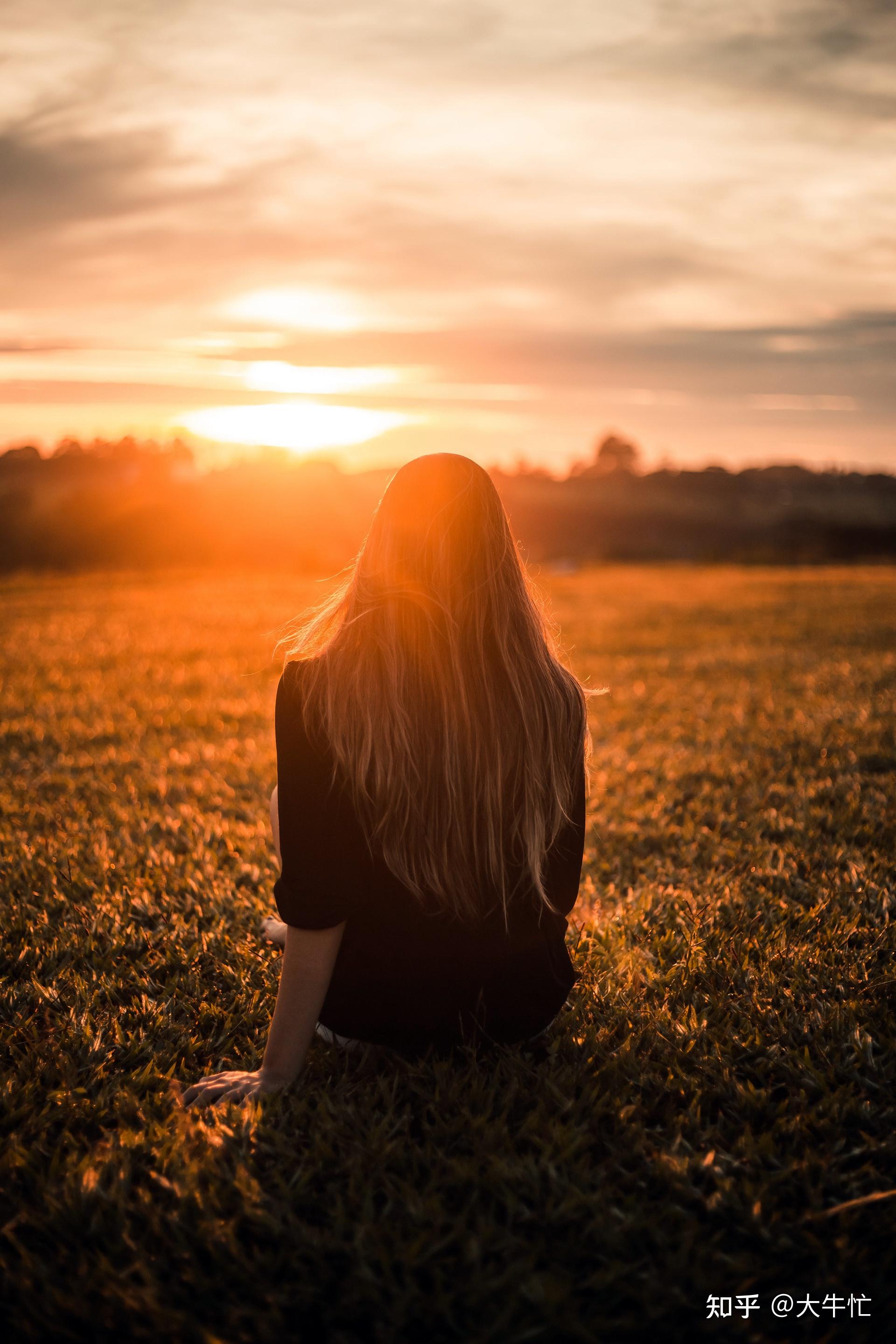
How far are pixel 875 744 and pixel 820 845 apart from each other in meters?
2.36

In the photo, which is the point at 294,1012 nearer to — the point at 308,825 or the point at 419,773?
the point at 308,825

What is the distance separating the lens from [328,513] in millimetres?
43500

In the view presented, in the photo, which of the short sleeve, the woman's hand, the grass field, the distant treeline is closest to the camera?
the grass field

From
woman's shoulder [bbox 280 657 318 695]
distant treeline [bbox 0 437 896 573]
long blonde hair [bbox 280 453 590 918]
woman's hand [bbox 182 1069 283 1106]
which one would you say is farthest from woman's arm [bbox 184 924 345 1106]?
distant treeline [bbox 0 437 896 573]

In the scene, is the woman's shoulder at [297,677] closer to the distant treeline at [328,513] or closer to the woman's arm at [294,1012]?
the woman's arm at [294,1012]

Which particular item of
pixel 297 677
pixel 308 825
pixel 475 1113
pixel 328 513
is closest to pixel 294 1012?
pixel 308 825

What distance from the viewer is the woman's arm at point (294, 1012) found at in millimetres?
2057

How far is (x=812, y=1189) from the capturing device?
1949 mm

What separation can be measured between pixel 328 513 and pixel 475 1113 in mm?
42882

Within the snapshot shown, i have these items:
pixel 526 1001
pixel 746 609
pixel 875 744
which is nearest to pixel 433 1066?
pixel 526 1001

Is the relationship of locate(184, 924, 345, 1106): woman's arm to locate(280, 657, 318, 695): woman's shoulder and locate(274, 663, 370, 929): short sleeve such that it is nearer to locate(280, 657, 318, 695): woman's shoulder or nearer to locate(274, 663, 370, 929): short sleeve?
locate(274, 663, 370, 929): short sleeve

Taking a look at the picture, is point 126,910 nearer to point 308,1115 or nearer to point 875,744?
point 308,1115

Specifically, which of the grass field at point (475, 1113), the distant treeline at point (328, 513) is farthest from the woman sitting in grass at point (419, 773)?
the distant treeline at point (328, 513)

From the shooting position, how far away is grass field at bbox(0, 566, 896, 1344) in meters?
1.70
